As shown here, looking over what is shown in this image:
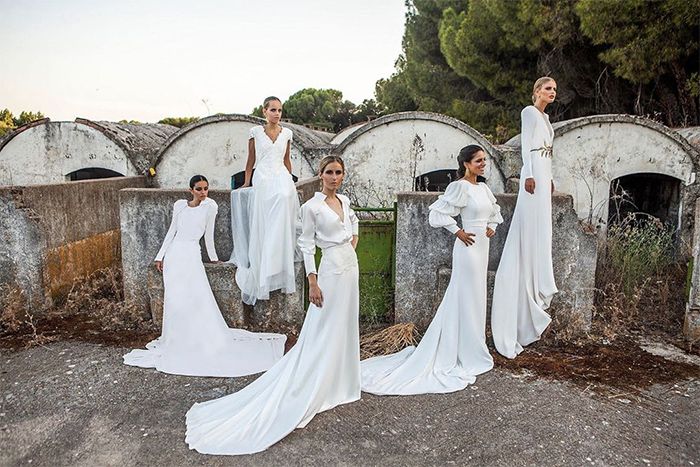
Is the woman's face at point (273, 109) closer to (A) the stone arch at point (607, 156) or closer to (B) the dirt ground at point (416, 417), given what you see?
(B) the dirt ground at point (416, 417)

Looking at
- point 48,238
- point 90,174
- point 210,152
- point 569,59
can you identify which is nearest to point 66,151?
point 90,174

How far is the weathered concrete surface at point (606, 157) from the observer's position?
8.55m

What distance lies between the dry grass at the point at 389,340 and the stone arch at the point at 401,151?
393 cm

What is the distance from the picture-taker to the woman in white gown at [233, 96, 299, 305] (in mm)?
5449

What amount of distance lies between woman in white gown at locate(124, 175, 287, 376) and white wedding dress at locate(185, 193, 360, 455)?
1042 millimetres

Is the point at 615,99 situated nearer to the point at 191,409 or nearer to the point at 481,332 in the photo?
the point at 481,332

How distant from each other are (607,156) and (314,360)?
6.80 metres

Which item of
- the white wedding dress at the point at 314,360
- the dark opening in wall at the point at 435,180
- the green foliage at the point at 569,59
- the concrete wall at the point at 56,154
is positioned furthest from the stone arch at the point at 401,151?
the white wedding dress at the point at 314,360

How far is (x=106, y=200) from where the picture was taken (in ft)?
24.9

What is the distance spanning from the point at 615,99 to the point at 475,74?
3.84 m

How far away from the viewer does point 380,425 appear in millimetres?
4020

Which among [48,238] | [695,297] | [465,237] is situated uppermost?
[465,237]

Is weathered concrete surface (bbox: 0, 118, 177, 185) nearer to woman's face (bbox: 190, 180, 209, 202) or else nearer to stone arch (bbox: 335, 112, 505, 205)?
stone arch (bbox: 335, 112, 505, 205)

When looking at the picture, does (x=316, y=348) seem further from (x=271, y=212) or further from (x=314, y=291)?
(x=271, y=212)
